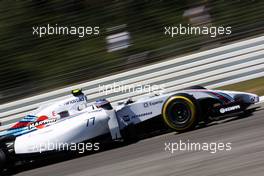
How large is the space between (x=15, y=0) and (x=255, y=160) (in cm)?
811

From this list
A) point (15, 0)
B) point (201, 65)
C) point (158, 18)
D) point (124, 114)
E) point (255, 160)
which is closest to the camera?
point (255, 160)

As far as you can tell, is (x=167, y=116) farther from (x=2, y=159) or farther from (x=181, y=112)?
(x=2, y=159)

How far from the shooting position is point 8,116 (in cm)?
1080

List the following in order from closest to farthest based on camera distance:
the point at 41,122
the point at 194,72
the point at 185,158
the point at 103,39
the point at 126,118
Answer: the point at 185,158 < the point at 126,118 < the point at 41,122 < the point at 194,72 < the point at 103,39

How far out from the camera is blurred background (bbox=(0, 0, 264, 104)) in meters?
11.0

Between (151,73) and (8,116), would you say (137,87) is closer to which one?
(151,73)

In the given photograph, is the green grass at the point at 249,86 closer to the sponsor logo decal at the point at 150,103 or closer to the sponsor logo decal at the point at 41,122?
the sponsor logo decal at the point at 150,103

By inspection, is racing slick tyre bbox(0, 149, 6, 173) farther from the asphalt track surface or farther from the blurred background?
the blurred background

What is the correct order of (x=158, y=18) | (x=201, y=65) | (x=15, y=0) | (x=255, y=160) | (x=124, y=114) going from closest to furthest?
(x=255, y=160)
(x=124, y=114)
(x=201, y=65)
(x=158, y=18)
(x=15, y=0)

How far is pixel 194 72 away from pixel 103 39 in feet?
8.04

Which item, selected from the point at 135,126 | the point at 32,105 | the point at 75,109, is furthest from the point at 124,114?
the point at 32,105

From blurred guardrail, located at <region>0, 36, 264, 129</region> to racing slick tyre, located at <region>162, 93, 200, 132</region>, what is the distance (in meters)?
2.78

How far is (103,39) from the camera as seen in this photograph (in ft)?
38.7

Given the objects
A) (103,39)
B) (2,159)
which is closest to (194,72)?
(103,39)
